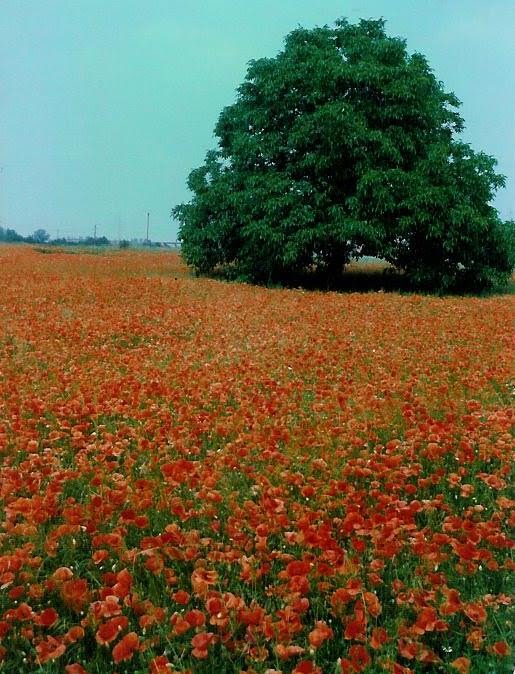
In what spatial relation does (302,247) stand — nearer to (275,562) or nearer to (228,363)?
(228,363)

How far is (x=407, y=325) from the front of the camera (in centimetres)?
1231

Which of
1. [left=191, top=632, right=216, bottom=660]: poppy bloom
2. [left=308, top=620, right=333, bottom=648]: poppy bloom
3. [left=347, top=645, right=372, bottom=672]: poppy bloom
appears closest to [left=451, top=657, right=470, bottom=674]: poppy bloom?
[left=347, top=645, right=372, bottom=672]: poppy bloom

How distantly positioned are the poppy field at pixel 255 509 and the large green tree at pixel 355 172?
1123 cm

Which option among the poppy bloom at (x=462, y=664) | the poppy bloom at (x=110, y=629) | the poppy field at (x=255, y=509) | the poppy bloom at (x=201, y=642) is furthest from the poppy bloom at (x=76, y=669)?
the poppy bloom at (x=462, y=664)

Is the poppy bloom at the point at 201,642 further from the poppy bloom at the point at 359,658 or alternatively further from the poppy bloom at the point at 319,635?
the poppy bloom at the point at 359,658

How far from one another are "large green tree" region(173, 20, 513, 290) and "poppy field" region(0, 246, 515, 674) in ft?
36.9

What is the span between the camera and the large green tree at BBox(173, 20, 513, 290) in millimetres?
19959

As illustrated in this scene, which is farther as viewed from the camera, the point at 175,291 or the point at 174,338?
the point at 175,291

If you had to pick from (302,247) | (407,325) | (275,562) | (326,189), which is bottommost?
(275,562)

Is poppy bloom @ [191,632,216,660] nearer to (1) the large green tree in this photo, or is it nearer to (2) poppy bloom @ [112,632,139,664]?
(2) poppy bloom @ [112,632,139,664]

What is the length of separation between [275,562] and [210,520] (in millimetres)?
544

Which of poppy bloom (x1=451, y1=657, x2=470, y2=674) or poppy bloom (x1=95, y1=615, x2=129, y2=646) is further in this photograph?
poppy bloom (x1=95, y1=615, x2=129, y2=646)

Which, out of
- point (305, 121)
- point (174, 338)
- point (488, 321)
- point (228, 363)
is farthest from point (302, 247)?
point (228, 363)

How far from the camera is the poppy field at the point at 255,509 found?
2.72 m
